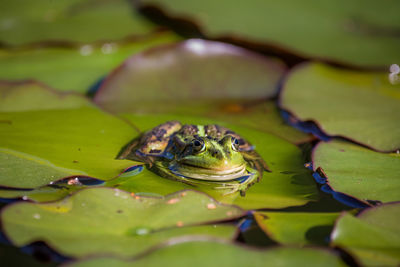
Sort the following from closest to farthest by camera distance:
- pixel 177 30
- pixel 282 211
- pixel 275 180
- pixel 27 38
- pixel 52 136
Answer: pixel 282 211 < pixel 275 180 < pixel 52 136 < pixel 27 38 < pixel 177 30

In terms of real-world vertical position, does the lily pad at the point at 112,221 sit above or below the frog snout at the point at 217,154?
below

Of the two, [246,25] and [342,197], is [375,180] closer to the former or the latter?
[342,197]

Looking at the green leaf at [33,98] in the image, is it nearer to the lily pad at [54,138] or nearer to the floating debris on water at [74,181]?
the lily pad at [54,138]

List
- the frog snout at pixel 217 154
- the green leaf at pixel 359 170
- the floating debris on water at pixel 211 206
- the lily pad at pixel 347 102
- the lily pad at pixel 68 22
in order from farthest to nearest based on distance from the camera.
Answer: the lily pad at pixel 68 22, the lily pad at pixel 347 102, the frog snout at pixel 217 154, the green leaf at pixel 359 170, the floating debris on water at pixel 211 206

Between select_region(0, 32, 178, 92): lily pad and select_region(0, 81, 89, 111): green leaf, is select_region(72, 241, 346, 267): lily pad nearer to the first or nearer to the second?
select_region(0, 81, 89, 111): green leaf

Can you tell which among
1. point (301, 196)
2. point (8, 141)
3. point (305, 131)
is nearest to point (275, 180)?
point (301, 196)

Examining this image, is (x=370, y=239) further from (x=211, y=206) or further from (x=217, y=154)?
(x=217, y=154)

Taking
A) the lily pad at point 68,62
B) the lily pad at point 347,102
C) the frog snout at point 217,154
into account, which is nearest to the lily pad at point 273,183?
the frog snout at point 217,154
